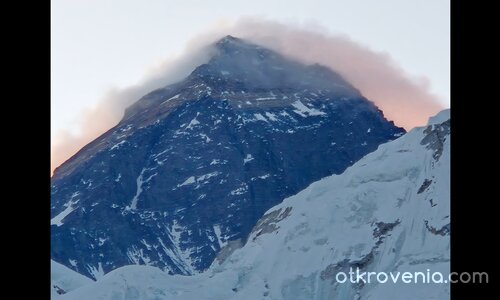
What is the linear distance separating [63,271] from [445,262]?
186 feet

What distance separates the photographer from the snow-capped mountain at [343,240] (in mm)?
162000

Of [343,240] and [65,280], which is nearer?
[343,240]

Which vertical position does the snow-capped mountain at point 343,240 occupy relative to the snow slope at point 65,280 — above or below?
below

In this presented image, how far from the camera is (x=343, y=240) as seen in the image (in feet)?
569

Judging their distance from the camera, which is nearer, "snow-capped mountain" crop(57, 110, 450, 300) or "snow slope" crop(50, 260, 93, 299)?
"snow-capped mountain" crop(57, 110, 450, 300)

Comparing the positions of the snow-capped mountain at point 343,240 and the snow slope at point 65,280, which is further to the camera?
the snow slope at point 65,280

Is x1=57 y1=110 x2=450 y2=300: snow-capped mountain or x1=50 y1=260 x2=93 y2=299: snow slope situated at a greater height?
x1=50 y1=260 x2=93 y2=299: snow slope

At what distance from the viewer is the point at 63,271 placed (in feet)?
→ 628

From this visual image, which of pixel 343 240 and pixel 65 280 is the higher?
pixel 65 280

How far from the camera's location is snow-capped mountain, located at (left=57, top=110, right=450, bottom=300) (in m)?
162
